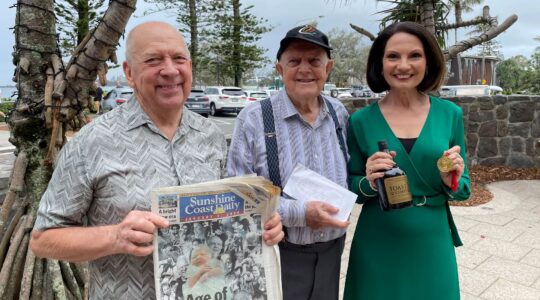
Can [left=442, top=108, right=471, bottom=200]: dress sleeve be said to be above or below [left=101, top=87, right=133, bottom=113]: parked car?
below

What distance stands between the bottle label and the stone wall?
19.7 feet

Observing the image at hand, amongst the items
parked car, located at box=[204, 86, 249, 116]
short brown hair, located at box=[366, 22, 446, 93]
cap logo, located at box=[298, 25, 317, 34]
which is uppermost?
parked car, located at box=[204, 86, 249, 116]

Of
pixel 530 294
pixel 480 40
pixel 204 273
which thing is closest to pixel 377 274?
pixel 204 273

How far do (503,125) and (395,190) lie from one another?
23.5 ft

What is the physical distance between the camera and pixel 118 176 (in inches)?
52.0

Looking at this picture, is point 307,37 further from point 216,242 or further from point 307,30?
point 216,242

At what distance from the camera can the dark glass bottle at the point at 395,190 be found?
1.82 meters

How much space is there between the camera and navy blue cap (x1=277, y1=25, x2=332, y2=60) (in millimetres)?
1974

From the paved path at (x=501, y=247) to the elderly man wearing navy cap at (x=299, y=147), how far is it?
76.1 inches

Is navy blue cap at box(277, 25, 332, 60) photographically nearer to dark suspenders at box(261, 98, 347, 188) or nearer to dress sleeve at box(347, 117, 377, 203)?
dark suspenders at box(261, 98, 347, 188)

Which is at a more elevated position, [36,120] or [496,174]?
[36,120]

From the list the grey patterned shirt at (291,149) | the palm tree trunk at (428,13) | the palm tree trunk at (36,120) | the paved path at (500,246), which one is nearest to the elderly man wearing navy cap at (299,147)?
the grey patterned shirt at (291,149)

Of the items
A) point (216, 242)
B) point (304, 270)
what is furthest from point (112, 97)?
point (216, 242)

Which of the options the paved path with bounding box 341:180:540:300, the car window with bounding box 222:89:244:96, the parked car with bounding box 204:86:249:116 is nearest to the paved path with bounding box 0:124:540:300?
the paved path with bounding box 341:180:540:300
